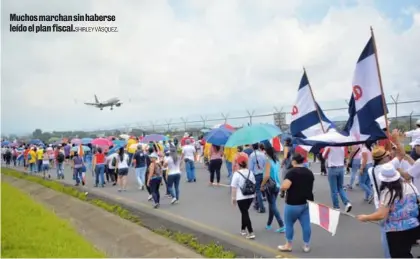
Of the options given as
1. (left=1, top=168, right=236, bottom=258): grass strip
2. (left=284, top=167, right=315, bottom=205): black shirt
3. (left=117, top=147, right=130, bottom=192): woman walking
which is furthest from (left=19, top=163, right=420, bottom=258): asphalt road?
(left=284, top=167, right=315, bottom=205): black shirt

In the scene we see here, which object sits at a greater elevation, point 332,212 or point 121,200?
point 332,212

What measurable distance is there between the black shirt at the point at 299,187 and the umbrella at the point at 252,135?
9.68ft

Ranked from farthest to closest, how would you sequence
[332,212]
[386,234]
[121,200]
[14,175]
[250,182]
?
[14,175], [121,200], [250,182], [332,212], [386,234]

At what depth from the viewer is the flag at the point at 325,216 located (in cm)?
605

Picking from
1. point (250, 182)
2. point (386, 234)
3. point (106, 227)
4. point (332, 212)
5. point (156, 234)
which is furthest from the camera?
point (106, 227)

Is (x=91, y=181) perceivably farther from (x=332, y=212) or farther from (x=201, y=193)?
(x=332, y=212)

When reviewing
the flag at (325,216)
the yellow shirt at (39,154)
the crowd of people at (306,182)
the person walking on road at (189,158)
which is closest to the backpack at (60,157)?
the yellow shirt at (39,154)

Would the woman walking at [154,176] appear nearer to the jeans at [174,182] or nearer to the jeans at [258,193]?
the jeans at [174,182]

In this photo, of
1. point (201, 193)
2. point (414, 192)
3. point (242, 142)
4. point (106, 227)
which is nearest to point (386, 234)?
point (414, 192)

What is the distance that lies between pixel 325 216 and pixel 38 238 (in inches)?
220

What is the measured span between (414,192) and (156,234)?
5.95 m

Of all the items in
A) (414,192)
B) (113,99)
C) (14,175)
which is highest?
(113,99)

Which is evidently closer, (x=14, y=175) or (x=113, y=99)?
(x=14, y=175)

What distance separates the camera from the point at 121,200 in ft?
48.1
